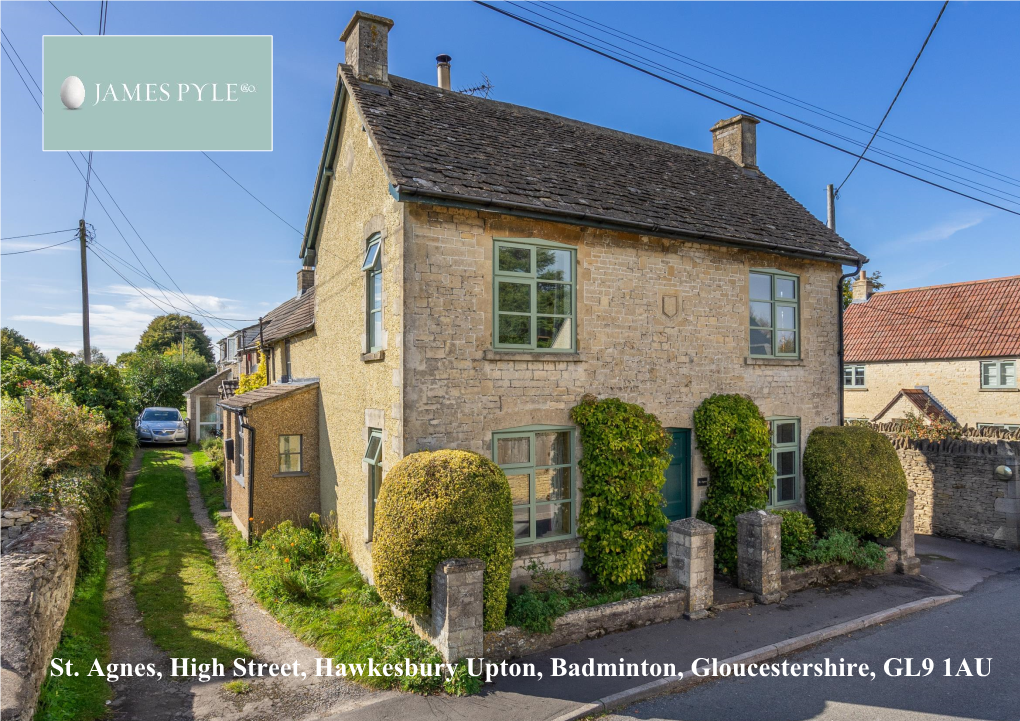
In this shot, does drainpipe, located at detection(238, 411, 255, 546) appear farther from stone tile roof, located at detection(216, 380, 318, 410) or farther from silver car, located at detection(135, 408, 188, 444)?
silver car, located at detection(135, 408, 188, 444)

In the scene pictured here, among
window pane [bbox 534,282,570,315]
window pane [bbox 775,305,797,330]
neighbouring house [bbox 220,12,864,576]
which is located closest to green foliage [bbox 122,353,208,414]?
neighbouring house [bbox 220,12,864,576]

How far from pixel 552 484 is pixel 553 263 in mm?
3733

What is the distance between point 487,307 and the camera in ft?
30.9

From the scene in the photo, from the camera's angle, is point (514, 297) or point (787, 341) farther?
point (787, 341)

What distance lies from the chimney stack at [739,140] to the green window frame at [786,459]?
7.46m

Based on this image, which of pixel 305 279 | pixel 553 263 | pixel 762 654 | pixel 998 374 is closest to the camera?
pixel 762 654

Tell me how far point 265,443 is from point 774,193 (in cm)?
1359

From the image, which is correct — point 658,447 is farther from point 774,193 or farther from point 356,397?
point 774,193

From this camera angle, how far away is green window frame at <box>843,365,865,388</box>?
28.0 meters

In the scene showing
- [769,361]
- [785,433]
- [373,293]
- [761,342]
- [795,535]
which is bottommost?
[795,535]

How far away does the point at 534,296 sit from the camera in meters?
9.88

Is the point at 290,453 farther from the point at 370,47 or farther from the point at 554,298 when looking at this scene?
the point at 370,47

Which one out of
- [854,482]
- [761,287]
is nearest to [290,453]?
[761,287]

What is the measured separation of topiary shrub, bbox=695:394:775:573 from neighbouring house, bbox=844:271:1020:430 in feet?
45.2
